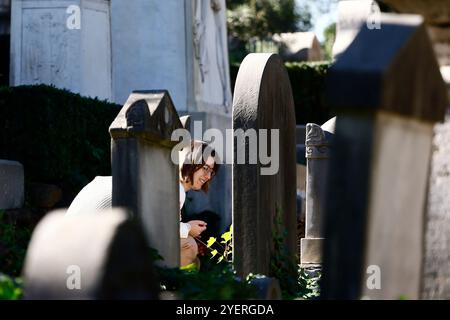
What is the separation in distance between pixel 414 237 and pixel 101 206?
2.58 metres

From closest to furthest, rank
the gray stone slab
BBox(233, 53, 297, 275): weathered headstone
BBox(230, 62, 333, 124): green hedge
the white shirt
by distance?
1. the gray stone slab
2. BBox(233, 53, 297, 275): weathered headstone
3. the white shirt
4. BBox(230, 62, 333, 124): green hedge

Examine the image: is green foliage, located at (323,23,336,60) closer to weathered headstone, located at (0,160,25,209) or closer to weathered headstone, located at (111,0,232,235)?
weathered headstone, located at (111,0,232,235)

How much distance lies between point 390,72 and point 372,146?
24cm

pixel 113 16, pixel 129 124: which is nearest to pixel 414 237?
pixel 129 124

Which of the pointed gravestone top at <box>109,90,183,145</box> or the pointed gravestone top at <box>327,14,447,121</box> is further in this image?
the pointed gravestone top at <box>109,90,183,145</box>

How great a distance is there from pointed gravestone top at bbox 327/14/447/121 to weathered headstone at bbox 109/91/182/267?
2.02 meters

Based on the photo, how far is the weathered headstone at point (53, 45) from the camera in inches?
547

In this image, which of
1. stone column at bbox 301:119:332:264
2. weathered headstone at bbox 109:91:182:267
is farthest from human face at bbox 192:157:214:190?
stone column at bbox 301:119:332:264

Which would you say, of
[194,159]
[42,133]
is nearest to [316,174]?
[194,159]

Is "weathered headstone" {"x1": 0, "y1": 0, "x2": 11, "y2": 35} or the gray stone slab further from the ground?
"weathered headstone" {"x1": 0, "y1": 0, "x2": 11, "y2": 35}

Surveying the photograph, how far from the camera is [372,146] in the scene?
345cm

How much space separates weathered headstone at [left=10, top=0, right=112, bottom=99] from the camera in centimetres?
1391

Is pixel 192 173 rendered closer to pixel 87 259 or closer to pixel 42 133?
pixel 87 259
